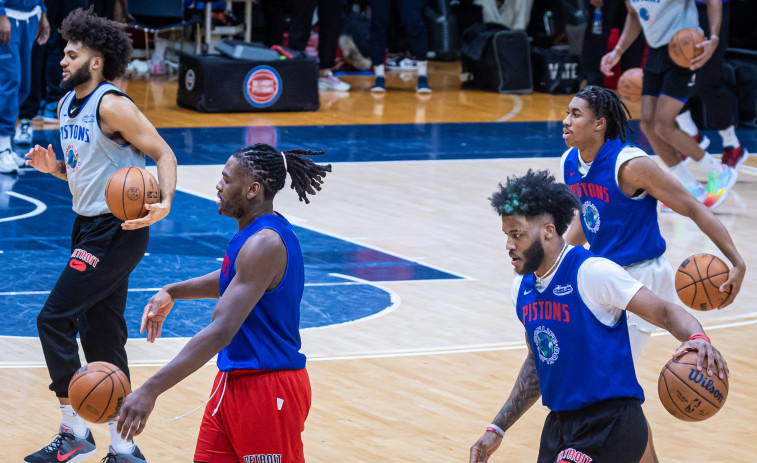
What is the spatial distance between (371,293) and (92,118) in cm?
325

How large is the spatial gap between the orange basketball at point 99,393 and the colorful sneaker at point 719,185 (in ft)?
26.2

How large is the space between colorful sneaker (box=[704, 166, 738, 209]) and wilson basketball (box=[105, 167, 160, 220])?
709cm

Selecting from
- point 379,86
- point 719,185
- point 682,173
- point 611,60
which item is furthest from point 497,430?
point 379,86

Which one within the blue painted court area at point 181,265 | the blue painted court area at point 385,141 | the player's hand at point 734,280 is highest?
the player's hand at point 734,280

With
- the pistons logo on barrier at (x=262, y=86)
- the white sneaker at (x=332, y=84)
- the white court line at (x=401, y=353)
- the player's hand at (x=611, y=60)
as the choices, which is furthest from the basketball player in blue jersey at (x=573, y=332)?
the white sneaker at (x=332, y=84)

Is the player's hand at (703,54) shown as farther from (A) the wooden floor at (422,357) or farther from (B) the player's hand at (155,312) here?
(B) the player's hand at (155,312)

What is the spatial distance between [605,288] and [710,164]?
25.2ft

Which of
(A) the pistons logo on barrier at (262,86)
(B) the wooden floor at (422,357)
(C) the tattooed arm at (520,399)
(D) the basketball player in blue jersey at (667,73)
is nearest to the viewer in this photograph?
(C) the tattooed arm at (520,399)

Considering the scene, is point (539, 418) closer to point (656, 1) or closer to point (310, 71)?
point (656, 1)

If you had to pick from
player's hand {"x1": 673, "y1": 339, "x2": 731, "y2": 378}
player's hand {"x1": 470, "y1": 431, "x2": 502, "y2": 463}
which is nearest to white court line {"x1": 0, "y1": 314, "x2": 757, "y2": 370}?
player's hand {"x1": 470, "y1": 431, "x2": 502, "y2": 463}

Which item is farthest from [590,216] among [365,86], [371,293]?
[365,86]

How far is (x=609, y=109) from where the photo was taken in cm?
572

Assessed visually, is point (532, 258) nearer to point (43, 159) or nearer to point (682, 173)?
point (43, 159)

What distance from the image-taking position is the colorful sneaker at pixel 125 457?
18.1 ft
